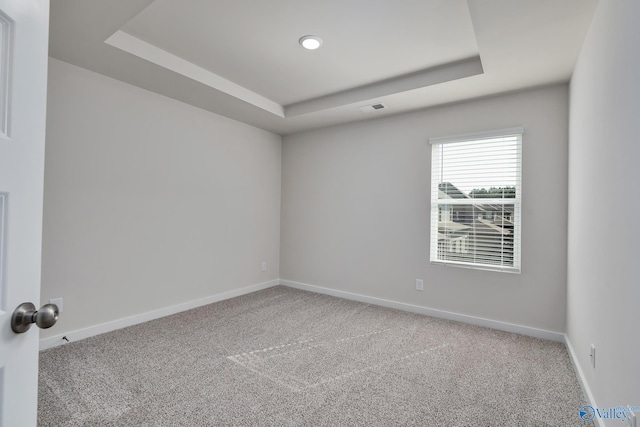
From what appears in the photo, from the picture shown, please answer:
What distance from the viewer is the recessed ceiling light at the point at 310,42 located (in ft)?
8.07

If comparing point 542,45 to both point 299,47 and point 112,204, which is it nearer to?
point 299,47

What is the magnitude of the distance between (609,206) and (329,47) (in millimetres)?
2200

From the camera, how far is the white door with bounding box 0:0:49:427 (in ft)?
2.16

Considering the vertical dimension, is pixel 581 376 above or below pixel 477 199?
below

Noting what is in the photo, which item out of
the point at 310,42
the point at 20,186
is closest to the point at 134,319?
the point at 20,186

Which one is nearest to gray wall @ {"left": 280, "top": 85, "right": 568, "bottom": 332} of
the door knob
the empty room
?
the empty room

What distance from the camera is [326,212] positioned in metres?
4.47

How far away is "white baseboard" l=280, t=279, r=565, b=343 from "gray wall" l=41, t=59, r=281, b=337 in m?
1.07

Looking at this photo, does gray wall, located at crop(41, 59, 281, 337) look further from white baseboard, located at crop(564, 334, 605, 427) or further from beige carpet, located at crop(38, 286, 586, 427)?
white baseboard, located at crop(564, 334, 605, 427)

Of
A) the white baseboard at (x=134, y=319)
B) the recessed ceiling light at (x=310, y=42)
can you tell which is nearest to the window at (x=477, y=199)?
the recessed ceiling light at (x=310, y=42)

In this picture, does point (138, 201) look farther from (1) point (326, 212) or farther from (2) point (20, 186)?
(2) point (20, 186)

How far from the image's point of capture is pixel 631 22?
1325 millimetres

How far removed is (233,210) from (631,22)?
3875mm

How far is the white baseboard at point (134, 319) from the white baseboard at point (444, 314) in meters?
1.03
